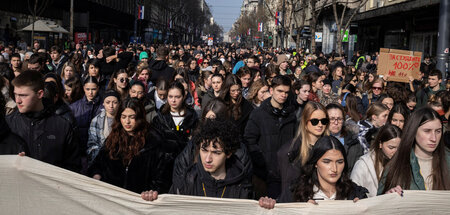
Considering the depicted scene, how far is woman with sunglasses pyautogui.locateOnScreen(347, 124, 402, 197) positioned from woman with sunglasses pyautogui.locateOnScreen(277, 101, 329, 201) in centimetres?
47

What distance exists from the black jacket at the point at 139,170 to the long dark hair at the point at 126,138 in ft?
0.15

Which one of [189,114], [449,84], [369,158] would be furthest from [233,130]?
[449,84]

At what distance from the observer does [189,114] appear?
20.2ft

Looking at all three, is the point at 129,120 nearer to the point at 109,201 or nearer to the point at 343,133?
the point at 109,201

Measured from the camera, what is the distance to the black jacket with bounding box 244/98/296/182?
5550 mm

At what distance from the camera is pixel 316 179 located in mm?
3816

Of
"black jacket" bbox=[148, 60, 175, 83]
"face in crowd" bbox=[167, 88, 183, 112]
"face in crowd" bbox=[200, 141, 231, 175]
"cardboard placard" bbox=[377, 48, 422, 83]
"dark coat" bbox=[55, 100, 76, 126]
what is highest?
"cardboard placard" bbox=[377, 48, 422, 83]

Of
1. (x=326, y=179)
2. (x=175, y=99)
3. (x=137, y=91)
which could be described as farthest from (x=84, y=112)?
(x=326, y=179)

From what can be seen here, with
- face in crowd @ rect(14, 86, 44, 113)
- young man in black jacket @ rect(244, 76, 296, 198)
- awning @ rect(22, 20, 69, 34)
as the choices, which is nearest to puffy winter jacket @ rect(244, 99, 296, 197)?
young man in black jacket @ rect(244, 76, 296, 198)

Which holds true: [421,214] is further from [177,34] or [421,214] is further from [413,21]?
[177,34]

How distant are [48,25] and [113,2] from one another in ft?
113

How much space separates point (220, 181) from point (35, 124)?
1.74m

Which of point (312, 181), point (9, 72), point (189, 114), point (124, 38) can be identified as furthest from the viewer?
point (124, 38)

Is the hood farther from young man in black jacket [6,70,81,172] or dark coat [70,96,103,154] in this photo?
young man in black jacket [6,70,81,172]
